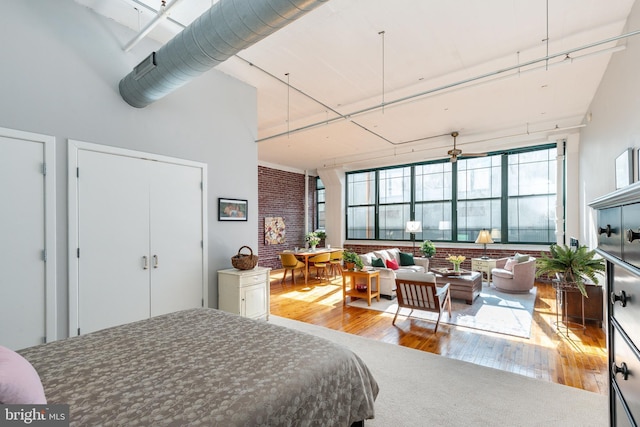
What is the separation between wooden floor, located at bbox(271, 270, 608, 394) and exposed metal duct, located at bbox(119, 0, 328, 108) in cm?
361

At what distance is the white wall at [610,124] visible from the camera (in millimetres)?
2994

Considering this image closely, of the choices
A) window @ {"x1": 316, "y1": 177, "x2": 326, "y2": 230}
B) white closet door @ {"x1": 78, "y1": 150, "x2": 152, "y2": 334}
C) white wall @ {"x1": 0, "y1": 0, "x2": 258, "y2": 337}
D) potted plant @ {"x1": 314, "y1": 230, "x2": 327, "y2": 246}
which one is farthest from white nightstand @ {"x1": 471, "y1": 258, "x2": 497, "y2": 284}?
white closet door @ {"x1": 78, "y1": 150, "x2": 152, "y2": 334}

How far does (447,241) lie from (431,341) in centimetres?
589

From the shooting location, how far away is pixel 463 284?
221 inches

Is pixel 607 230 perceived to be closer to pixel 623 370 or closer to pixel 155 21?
pixel 623 370

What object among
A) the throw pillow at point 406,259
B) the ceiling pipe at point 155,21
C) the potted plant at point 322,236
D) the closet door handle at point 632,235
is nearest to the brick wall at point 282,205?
the potted plant at point 322,236

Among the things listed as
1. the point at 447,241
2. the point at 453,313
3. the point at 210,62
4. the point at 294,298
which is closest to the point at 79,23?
the point at 210,62

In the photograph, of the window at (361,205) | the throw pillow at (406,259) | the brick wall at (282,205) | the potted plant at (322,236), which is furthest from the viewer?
the potted plant at (322,236)

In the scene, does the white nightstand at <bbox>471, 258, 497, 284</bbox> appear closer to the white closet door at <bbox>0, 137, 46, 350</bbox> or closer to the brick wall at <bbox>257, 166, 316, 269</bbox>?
the brick wall at <bbox>257, 166, 316, 269</bbox>

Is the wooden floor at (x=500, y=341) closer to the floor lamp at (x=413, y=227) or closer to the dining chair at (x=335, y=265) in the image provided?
the dining chair at (x=335, y=265)

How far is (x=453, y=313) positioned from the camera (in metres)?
4.98

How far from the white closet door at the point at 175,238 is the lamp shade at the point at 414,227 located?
666cm

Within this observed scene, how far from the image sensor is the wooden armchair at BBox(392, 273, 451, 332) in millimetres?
4145

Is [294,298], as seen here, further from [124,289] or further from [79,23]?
[79,23]
